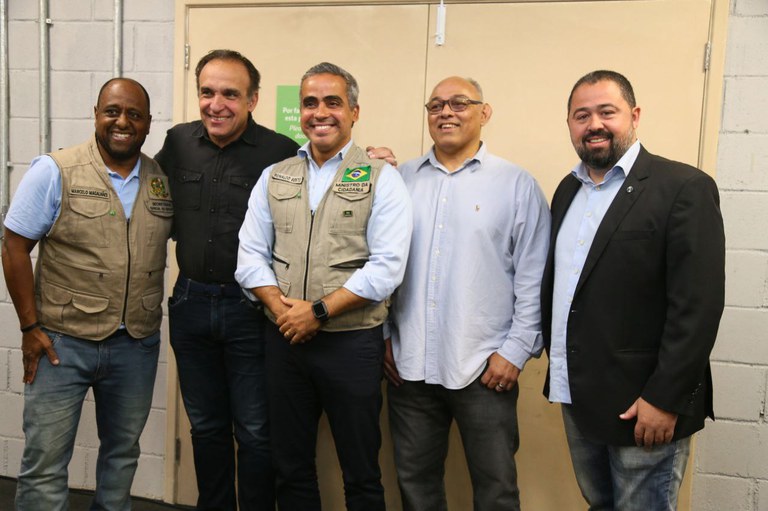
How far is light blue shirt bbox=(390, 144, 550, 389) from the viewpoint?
1944mm

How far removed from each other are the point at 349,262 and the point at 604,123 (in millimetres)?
842

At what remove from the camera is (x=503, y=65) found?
7.75 ft

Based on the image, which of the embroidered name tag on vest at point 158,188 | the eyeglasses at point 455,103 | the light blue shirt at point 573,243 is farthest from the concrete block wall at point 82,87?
the light blue shirt at point 573,243

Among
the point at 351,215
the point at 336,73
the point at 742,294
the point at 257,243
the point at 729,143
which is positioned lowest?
the point at 742,294

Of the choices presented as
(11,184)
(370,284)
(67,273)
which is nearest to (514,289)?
(370,284)

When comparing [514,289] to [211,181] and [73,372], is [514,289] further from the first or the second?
[73,372]

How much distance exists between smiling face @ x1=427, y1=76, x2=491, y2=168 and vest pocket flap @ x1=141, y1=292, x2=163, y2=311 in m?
1.11

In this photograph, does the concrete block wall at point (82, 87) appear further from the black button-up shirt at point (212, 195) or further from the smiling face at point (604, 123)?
the smiling face at point (604, 123)

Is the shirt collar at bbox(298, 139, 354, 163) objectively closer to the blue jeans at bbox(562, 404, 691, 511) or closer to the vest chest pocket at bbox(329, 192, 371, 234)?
the vest chest pocket at bbox(329, 192, 371, 234)

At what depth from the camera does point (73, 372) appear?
6.59 ft

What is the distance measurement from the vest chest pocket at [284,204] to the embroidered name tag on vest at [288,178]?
0.6 inches

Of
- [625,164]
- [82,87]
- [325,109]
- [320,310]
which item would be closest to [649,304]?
[625,164]

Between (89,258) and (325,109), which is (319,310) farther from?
(89,258)

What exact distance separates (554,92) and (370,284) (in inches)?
43.2
